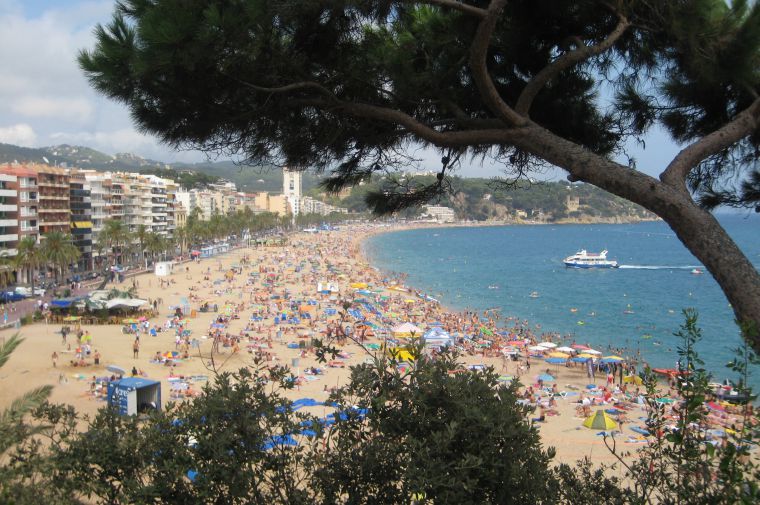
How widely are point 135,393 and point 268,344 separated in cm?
872

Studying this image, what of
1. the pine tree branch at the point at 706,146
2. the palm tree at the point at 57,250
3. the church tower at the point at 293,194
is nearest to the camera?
the pine tree branch at the point at 706,146

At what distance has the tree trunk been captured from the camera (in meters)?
2.36

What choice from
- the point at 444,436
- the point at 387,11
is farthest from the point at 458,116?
the point at 444,436

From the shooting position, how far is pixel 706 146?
3.00 meters

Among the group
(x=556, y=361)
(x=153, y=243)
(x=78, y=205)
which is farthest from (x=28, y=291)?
(x=556, y=361)

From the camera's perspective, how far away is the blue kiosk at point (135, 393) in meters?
11.7

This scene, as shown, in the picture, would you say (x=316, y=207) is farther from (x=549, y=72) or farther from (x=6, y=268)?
(x=549, y=72)

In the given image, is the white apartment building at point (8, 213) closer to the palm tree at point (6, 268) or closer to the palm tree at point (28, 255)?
the palm tree at point (6, 268)

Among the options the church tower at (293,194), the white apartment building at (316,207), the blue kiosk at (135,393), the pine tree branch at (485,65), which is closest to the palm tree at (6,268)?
the blue kiosk at (135,393)

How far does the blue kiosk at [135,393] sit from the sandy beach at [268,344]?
3.75 feet

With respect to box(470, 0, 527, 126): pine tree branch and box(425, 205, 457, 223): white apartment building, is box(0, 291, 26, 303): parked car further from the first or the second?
box(425, 205, 457, 223): white apartment building

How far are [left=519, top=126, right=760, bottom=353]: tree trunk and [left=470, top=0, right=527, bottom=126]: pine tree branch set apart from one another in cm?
18

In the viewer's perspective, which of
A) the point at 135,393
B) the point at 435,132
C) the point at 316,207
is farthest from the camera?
the point at 316,207

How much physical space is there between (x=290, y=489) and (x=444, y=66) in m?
2.57
